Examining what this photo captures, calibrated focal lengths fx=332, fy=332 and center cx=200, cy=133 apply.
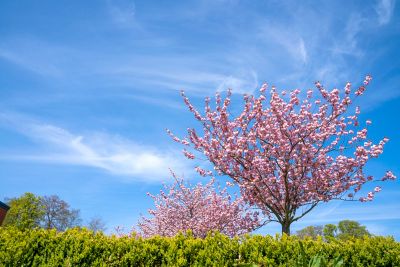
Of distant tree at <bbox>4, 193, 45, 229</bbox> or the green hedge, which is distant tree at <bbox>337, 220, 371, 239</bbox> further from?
the green hedge

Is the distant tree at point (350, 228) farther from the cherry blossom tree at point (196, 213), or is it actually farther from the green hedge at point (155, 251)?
the green hedge at point (155, 251)

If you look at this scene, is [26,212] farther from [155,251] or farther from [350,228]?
[350,228]

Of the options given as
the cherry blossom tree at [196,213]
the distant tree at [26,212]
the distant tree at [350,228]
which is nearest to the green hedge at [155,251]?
the cherry blossom tree at [196,213]

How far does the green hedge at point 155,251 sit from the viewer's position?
26.5ft

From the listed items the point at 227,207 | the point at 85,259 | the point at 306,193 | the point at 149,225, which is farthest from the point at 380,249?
the point at 149,225

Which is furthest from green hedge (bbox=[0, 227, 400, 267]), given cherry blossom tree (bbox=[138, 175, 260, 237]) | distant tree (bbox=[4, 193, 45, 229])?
distant tree (bbox=[4, 193, 45, 229])

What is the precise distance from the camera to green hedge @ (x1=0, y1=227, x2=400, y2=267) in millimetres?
8086

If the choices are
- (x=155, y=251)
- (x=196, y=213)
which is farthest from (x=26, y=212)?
(x=155, y=251)

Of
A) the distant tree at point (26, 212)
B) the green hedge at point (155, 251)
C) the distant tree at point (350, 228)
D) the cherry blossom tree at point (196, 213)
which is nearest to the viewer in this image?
the green hedge at point (155, 251)

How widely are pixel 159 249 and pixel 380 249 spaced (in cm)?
592

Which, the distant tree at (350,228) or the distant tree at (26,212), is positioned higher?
A: the distant tree at (350,228)

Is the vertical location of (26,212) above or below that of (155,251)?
above

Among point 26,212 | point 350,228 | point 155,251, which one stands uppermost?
point 350,228

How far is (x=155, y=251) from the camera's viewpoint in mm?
8242
